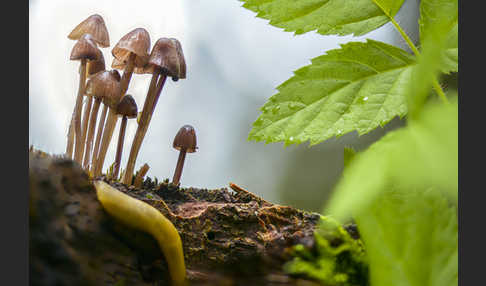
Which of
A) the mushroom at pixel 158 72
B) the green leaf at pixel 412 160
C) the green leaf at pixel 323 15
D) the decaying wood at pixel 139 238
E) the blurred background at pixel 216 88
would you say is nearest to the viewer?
the green leaf at pixel 412 160

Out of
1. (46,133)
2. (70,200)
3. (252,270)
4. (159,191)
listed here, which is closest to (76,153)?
(46,133)

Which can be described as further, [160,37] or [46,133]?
[160,37]

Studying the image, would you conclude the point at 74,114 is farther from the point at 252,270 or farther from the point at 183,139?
the point at 252,270

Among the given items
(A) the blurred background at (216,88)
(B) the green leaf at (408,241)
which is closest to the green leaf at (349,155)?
(B) the green leaf at (408,241)

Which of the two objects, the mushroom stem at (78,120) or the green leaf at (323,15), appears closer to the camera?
the green leaf at (323,15)

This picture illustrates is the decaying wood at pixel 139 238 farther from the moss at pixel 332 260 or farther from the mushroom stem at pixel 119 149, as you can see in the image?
the mushroom stem at pixel 119 149

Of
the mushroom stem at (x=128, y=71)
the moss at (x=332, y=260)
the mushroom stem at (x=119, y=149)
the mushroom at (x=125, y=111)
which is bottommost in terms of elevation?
the moss at (x=332, y=260)

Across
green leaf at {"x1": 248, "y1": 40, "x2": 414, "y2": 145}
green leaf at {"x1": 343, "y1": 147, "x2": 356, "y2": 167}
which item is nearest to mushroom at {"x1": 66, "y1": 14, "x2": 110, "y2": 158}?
green leaf at {"x1": 248, "y1": 40, "x2": 414, "y2": 145}

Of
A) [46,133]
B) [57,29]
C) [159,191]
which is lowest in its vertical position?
[159,191]
